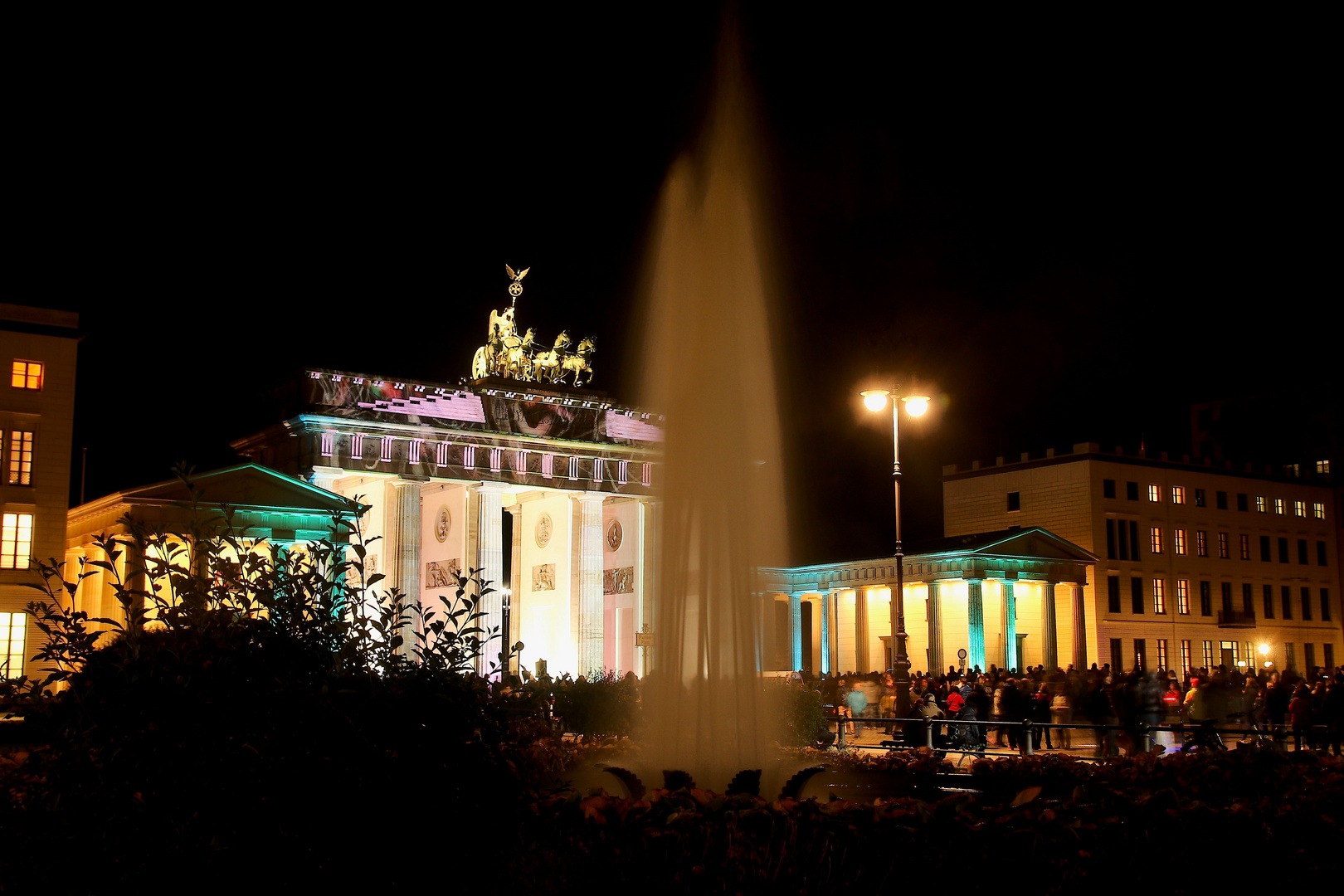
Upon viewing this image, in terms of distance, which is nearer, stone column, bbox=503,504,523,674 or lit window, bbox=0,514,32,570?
lit window, bbox=0,514,32,570

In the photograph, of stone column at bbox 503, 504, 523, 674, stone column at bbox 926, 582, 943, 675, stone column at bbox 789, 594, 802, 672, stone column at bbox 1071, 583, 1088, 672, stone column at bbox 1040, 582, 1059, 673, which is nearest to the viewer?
stone column at bbox 926, 582, 943, 675

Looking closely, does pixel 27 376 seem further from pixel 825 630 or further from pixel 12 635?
pixel 825 630

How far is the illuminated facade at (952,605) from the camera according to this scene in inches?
2363

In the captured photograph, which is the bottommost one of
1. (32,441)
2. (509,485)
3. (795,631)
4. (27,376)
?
(795,631)

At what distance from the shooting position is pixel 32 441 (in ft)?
136

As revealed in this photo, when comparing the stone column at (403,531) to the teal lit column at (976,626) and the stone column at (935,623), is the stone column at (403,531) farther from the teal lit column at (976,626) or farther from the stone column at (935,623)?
the teal lit column at (976,626)

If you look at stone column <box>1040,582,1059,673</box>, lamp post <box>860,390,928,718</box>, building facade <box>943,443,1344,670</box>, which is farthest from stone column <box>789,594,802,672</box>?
lamp post <box>860,390,928,718</box>

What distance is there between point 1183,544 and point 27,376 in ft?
190

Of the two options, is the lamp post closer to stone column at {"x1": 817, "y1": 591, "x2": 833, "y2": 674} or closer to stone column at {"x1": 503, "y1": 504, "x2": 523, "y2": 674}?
stone column at {"x1": 503, "y1": 504, "x2": 523, "y2": 674}

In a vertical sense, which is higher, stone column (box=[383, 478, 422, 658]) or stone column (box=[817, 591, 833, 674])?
stone column (box=[383, 478, 422, 658])

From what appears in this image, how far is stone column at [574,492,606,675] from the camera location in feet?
184

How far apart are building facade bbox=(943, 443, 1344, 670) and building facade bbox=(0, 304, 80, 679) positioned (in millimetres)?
48407

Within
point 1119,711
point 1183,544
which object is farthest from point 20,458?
point 1183,544

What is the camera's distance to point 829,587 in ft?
222
